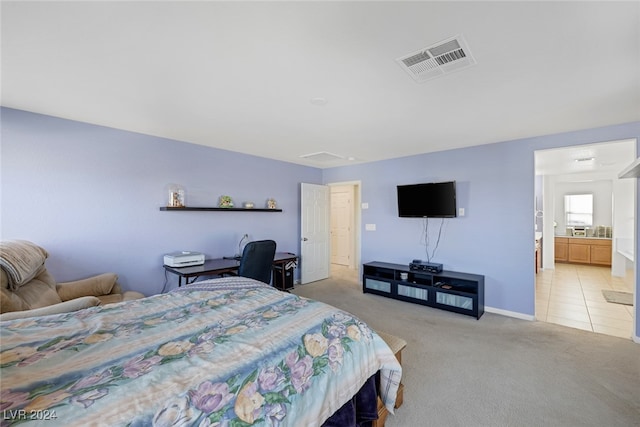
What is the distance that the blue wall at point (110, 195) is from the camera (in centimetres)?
275

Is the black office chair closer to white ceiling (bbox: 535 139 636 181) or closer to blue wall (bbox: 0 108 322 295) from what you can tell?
blue wall (bbox: 0 108 322 295)

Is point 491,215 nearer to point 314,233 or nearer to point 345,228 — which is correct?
point 314,233

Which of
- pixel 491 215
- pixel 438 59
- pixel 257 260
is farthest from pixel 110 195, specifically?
pixel 491 215

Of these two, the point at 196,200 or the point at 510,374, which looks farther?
the point at 196,200

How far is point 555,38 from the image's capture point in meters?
1.61

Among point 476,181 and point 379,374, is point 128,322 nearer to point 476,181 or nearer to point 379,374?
point 379,374

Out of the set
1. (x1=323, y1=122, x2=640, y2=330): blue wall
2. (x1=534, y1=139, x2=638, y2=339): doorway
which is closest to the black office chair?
(x1=323, y1=122, x2=640, y2=330): blue wall

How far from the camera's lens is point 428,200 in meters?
4.36

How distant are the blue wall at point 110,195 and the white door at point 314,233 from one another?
130cm

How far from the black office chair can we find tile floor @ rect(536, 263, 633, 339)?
377cm

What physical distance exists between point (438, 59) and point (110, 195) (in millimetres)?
3698

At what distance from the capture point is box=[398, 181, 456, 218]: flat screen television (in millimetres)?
4148

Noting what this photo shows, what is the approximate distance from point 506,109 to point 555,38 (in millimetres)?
1151

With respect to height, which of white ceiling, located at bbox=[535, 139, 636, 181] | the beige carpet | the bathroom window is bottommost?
the beige carpet
